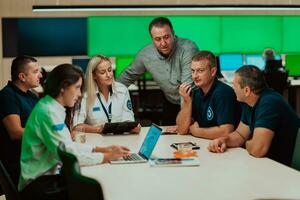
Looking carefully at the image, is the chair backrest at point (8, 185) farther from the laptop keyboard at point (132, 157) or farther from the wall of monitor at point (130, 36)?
the wall of monitor at point (130, 36)

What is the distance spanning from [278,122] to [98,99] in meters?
1.55

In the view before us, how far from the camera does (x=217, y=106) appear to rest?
3576mm

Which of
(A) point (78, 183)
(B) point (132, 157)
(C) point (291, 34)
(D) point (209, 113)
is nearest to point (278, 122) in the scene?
(D) point (209, 113)

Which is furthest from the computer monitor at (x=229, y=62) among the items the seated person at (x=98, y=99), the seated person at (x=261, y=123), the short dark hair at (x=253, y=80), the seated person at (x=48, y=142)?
the seated person at (x=48, y=142)

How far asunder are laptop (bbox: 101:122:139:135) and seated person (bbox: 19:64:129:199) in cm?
93

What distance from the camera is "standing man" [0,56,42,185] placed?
11.1 ft

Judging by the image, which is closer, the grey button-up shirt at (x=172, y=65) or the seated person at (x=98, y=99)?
the seated person at (x=98, y=99)

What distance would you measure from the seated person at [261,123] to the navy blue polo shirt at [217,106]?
149 mm

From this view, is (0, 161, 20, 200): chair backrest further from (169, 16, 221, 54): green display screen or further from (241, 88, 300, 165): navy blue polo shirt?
(169, 16, 221, 54): green display screen

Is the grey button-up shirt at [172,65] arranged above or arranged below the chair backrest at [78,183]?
above

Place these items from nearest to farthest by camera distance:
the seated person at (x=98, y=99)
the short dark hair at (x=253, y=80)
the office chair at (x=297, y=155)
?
the office chair at (x=297, y=155)
the short dark hair at (x=253, y=80)
the seated person at (x=98, y=99)

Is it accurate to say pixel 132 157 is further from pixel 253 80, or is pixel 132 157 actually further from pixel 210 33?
pixel 210 33

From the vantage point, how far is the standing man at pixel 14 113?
3373mm

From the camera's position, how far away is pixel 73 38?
788cm
